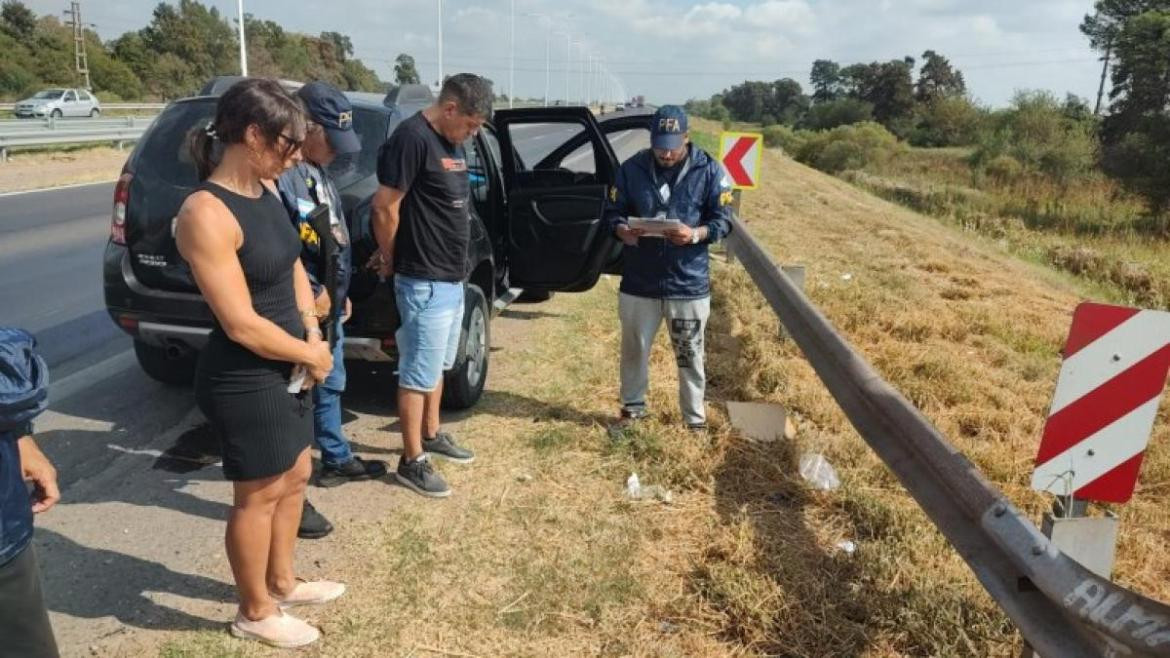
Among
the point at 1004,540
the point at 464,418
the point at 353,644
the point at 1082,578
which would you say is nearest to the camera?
the point at 1082,578

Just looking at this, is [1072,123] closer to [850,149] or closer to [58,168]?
[850,149]

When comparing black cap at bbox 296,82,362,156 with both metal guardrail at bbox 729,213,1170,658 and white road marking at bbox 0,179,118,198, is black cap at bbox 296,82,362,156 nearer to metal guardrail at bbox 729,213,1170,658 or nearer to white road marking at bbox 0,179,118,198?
metal guardrail at bbox 729,213,1170,658

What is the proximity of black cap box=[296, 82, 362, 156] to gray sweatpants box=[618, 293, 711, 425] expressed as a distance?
5.93 feet

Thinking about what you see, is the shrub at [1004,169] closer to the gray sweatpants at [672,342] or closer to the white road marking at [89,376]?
the gray sweatpants at [672,342]

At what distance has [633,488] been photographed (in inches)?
157

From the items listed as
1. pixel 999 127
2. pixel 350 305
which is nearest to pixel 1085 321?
pixel 350 305

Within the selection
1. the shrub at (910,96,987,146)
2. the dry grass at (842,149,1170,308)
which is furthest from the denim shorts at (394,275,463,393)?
the shrub at (910,96,987,146)

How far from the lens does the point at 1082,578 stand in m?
1.95

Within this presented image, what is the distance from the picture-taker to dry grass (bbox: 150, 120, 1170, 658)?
9.46ft

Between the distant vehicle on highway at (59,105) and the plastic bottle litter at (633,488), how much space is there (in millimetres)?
35992

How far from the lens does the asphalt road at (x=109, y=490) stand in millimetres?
2986

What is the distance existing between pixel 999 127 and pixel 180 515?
5171 cm

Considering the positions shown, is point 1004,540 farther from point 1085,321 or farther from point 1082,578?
point 1085,321

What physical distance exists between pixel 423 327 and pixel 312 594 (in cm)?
136
